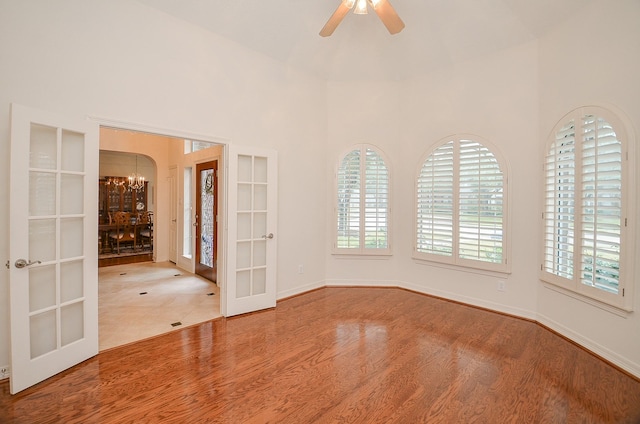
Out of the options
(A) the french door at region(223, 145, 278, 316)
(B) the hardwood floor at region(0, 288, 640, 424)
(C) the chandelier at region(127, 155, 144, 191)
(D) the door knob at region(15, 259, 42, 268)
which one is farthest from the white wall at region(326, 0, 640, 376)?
(C) the chandelier at region(127, 155, 144, 191)

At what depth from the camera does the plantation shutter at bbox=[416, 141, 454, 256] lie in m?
4.22

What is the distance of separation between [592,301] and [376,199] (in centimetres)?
277

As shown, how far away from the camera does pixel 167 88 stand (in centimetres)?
314

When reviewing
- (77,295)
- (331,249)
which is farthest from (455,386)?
(77,295)

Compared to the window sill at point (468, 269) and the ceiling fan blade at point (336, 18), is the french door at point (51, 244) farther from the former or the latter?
the window sill at point (468, 269)

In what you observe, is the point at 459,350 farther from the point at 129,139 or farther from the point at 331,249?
the point at 129,139

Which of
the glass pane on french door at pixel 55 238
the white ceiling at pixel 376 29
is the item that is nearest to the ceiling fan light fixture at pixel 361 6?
the white ceiling at pixel 376 29

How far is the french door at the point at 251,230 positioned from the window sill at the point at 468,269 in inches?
87.9

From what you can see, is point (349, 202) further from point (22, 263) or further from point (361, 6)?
point (22, 263)

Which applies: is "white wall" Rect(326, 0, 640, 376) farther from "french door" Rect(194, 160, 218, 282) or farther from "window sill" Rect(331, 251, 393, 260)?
"french door" Rect(194, 160, 218, 282)

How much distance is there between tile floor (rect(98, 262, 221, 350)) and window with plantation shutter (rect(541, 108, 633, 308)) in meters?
3.93

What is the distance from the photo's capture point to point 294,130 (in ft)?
14.5

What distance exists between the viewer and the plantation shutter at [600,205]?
2629 millimetres

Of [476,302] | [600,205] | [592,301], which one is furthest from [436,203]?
[592,301]
